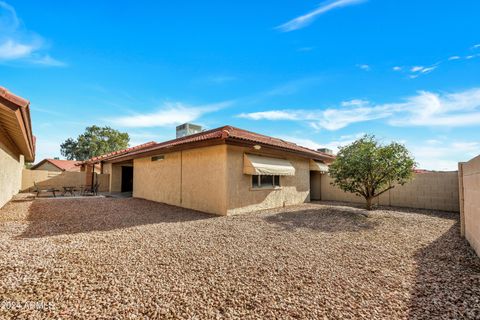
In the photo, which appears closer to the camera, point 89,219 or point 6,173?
point 89,219

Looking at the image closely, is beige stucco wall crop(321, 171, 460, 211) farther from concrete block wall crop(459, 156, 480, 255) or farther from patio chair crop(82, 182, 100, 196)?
patio chair crop(82, 182, 100, 196)

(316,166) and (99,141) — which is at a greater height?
(99,141)

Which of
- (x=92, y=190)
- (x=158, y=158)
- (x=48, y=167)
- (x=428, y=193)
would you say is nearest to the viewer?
(x=428, y=193)

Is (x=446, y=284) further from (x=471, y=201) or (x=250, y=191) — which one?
(x=250, y=191)

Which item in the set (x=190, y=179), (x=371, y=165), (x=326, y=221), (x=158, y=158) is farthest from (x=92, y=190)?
(x=371, y=165)

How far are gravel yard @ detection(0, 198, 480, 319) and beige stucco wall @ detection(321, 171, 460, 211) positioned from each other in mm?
7317

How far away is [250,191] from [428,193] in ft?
41.3

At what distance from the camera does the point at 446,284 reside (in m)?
4.41

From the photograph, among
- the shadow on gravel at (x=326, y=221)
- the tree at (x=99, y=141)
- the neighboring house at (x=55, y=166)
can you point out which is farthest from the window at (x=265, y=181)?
the tree at (x=99, y=141)

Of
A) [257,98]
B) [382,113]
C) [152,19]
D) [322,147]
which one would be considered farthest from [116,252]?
[322,147]

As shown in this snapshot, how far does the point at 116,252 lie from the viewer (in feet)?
19.5

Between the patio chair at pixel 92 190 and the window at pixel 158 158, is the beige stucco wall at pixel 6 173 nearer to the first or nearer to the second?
the patio chair at pixel 92 190

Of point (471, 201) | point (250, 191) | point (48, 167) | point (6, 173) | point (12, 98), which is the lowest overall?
point (250, 191)

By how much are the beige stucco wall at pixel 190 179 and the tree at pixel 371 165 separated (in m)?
7.01
